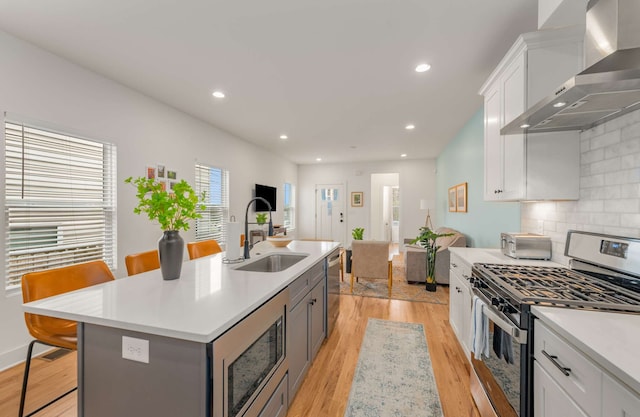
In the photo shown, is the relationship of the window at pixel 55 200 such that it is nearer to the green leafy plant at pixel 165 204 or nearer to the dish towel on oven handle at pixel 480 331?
the green leafy plant at pixel 165 204

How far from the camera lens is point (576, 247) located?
5.73 feet

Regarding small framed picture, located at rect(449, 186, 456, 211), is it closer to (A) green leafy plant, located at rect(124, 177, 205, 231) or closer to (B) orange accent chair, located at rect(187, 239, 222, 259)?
(B) orange accent chair, located at rect(187, 239, 222, 259)

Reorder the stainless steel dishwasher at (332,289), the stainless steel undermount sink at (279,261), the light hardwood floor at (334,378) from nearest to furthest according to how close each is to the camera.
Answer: the light hardwood floor at (334,378) → the stainless steel undermount sink at (279,261) → the stainless steel dishwasher at (332,289)

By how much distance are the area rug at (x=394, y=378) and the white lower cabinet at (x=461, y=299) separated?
353 millimetres

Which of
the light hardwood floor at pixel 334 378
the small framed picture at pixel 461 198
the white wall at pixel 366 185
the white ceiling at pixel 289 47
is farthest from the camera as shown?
the white wall at pixel 366 185

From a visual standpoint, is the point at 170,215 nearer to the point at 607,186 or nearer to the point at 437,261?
the point at 607,186

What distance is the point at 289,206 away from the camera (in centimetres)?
813

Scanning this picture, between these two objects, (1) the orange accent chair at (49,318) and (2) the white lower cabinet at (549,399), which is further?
(1) the orange accent chair at (49,318)

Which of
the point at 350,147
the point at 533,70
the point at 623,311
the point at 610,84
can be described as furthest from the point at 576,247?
the point at 350,147

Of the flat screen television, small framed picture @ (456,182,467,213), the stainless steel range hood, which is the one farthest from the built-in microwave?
the flat screen television

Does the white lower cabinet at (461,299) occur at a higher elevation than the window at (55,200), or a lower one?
lower

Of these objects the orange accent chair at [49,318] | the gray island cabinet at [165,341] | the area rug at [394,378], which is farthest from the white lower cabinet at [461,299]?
the orange accent chair at [49,318]

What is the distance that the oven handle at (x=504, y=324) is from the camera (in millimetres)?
1205

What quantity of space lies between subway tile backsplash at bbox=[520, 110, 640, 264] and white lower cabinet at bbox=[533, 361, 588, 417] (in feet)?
3.21
